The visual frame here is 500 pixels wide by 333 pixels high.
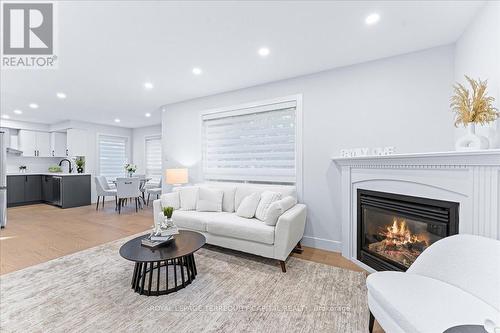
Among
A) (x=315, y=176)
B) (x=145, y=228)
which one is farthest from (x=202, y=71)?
(x=145, y=228)

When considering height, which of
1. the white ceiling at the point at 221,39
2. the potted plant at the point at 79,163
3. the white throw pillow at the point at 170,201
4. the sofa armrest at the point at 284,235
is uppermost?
the white ceiling at the point at 221,39

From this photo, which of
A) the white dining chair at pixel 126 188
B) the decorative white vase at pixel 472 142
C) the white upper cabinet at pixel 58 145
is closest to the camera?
the decorative white vase at pixel 472 142

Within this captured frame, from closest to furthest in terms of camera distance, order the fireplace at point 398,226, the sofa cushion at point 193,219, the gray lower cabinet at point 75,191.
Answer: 1. the fireplace at point 398,226
2. the sofa cushion at point 193,219
3. the gray lower cabinet at point 75,191

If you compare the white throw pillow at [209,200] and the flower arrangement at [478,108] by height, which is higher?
the flower arrangement at [478,108]

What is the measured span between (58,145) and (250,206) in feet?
25.4

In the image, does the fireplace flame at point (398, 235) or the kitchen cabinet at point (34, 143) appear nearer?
the fireplace flame at point (398, 235)

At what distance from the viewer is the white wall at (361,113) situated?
2492mm

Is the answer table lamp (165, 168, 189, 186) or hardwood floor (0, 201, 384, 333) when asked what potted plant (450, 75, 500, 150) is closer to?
hardwood floor (0, 201, 384, 333)

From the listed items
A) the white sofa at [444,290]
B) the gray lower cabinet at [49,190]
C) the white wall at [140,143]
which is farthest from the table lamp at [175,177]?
the gray lower cabinet at [49,190]

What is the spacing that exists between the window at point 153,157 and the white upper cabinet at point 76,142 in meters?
1.80

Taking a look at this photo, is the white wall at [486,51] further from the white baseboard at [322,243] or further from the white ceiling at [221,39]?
the white baseboard at [322,243]

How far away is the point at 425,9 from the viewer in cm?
192

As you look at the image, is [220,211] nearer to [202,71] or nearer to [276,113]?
[276,113]

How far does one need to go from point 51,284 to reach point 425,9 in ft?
14.7
